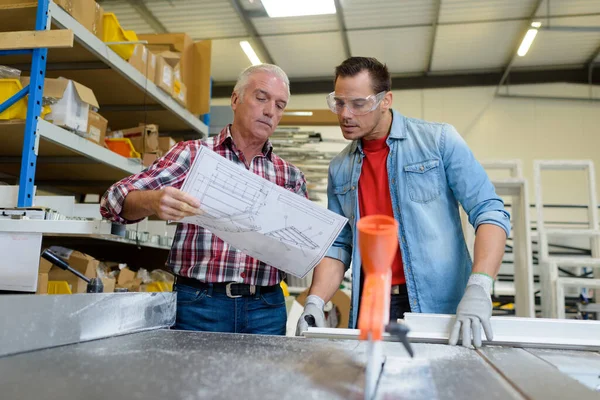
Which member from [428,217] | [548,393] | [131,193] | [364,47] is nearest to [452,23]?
[364,47]

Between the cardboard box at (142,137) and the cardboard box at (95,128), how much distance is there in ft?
1.50

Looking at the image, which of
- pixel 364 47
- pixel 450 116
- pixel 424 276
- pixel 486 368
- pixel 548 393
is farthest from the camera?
pixel 450 116

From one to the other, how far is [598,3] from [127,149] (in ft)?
19.0

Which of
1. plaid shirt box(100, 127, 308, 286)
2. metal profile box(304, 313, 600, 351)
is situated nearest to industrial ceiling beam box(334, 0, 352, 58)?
plaid shirt box(100, 127, 308, 286)

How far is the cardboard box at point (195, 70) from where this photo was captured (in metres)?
3.20

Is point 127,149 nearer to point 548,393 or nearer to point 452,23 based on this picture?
point 548,393

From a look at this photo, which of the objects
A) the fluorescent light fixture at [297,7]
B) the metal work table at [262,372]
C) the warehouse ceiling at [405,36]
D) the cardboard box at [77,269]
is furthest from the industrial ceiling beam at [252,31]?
the metal work table at [262,372]

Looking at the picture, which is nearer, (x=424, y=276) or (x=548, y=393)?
(x=548, y=393)

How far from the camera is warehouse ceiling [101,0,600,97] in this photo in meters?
5.86

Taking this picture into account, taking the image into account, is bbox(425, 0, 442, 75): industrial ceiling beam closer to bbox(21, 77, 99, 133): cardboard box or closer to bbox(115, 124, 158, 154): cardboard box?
bbox(115, 124, 158, 154): cardboard box

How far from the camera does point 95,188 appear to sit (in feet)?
11.1

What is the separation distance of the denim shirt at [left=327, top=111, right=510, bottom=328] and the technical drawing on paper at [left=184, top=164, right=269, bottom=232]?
0.57m

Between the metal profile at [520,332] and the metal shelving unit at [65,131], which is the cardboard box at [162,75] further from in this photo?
the metal profile at [520,332]

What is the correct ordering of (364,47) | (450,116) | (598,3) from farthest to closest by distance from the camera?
(450,116) → (364,47) → (598,3)
